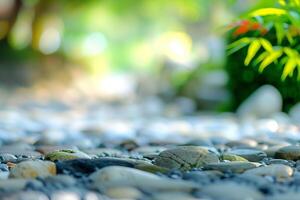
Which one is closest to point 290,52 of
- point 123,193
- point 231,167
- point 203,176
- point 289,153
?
point 289,153

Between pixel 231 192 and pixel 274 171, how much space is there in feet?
0.86

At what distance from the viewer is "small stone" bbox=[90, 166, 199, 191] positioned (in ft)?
4.68

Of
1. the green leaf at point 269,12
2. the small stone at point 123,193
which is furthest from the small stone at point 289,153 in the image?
the small stone at point 123,193

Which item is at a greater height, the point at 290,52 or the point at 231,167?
the point at 290,52

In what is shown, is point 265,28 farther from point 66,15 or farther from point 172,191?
point 66,15

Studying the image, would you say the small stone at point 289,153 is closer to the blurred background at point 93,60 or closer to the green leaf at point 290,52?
the green leaf at point 290,52

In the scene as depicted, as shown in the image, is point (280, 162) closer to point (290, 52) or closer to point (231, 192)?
point (290, 52)

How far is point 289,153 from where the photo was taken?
203 centimetres

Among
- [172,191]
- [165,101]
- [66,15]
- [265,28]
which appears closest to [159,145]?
[265,28]

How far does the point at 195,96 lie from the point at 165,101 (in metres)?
1.24

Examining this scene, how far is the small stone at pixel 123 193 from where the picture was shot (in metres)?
1.35

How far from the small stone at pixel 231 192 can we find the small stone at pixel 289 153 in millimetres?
627

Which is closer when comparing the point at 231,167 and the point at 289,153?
the point at 231,167

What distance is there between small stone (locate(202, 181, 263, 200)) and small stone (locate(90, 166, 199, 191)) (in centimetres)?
5
